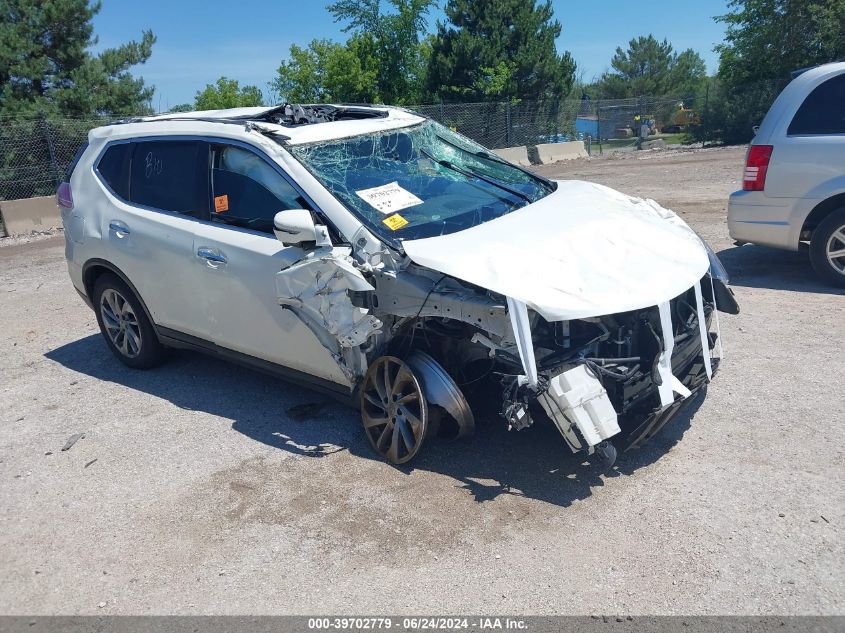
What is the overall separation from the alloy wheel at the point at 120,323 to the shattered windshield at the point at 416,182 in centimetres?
226

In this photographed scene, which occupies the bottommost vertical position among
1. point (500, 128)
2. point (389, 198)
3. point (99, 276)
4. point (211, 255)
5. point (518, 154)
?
point (518, 154)

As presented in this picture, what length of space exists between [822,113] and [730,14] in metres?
31.2

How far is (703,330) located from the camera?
423 cm

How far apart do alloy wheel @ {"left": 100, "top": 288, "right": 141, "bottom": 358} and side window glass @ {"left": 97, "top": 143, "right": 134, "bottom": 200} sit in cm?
81

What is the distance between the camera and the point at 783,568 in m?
3.17

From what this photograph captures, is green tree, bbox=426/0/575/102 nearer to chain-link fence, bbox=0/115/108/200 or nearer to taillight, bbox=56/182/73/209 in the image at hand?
chain-link fence, bbox=0/115/108/200

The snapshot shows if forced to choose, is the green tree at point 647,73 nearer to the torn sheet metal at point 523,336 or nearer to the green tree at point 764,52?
the green tree at point 764,52

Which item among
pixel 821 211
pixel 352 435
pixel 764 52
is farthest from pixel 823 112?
pixel 764 52

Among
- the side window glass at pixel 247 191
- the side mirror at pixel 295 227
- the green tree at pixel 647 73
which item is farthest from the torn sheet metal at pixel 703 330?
the green tree at pixel 647 73

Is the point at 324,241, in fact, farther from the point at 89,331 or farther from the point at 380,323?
the point at 89,331

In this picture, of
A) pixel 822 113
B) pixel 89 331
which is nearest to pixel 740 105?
pixel 822 113

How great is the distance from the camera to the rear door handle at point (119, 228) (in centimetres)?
561

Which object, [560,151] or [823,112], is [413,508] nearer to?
[823,112]

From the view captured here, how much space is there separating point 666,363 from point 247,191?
2845mm
